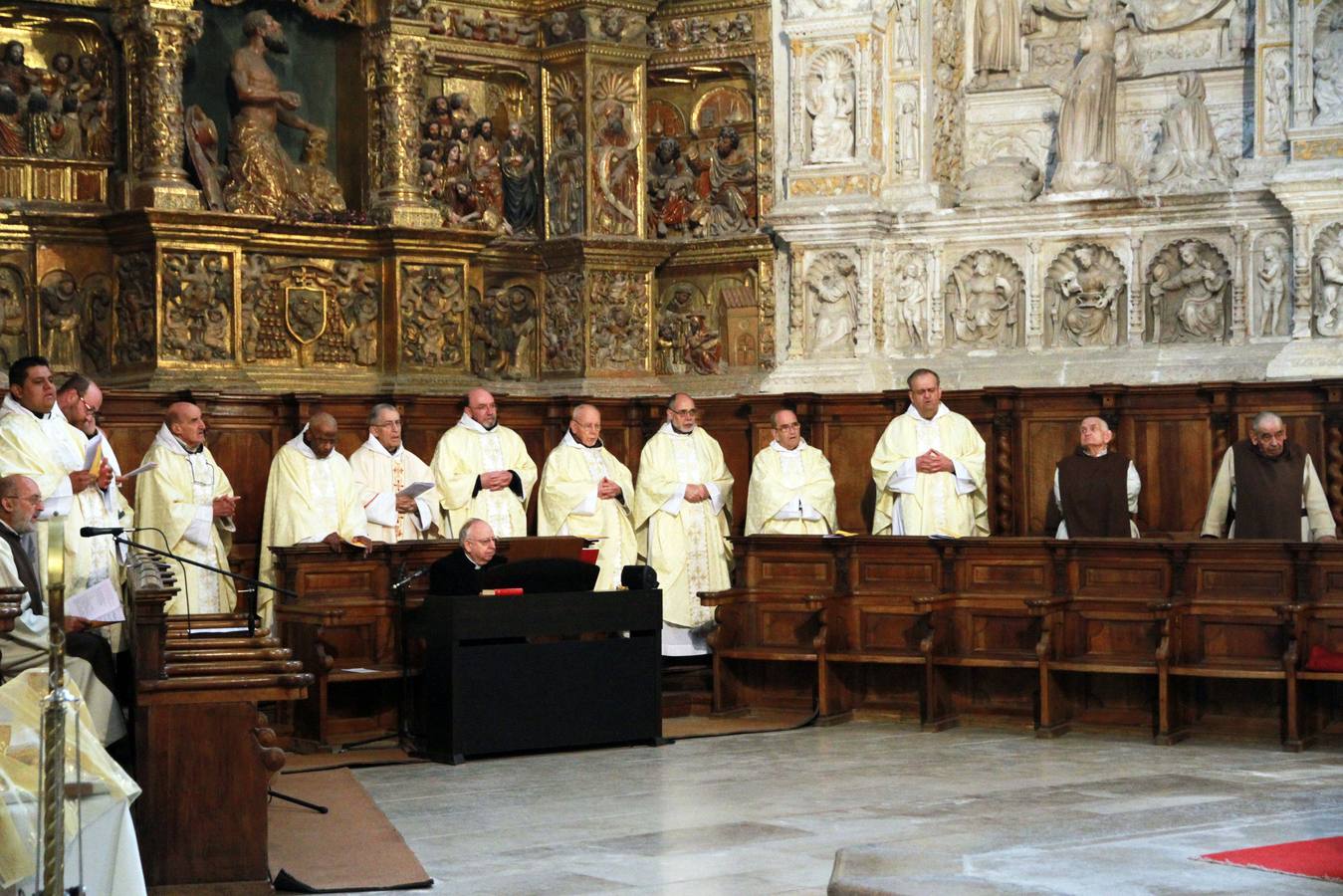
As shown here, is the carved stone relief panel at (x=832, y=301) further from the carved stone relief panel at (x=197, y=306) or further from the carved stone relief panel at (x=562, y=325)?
the carved stone relief panel at (x=197, y=306)

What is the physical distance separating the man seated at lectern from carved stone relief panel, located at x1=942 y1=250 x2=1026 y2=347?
5011 millimetres

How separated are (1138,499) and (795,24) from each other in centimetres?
421

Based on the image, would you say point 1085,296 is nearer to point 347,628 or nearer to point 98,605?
point 347,628

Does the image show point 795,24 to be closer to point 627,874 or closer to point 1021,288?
point 1021,288

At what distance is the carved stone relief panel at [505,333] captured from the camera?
47.2 feet

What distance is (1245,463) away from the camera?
11234mm

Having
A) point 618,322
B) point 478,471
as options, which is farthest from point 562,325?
point 478,471

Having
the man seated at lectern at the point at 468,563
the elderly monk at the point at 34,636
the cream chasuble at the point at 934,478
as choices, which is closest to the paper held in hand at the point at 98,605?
the elderly monk at the point at 34,636

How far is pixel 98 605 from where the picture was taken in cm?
728

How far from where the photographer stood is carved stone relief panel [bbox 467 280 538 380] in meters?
14.4

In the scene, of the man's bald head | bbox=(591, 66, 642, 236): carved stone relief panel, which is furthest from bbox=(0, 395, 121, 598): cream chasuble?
bbox=(591, 66, 642, 236): carved stone relief panel

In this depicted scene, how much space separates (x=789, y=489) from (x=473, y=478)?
205cm

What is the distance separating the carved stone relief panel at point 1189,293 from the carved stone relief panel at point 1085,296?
231 millimetres

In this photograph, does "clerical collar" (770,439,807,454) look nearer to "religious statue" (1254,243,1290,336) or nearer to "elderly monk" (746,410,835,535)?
"elderly monk" (746,410,835,535)
